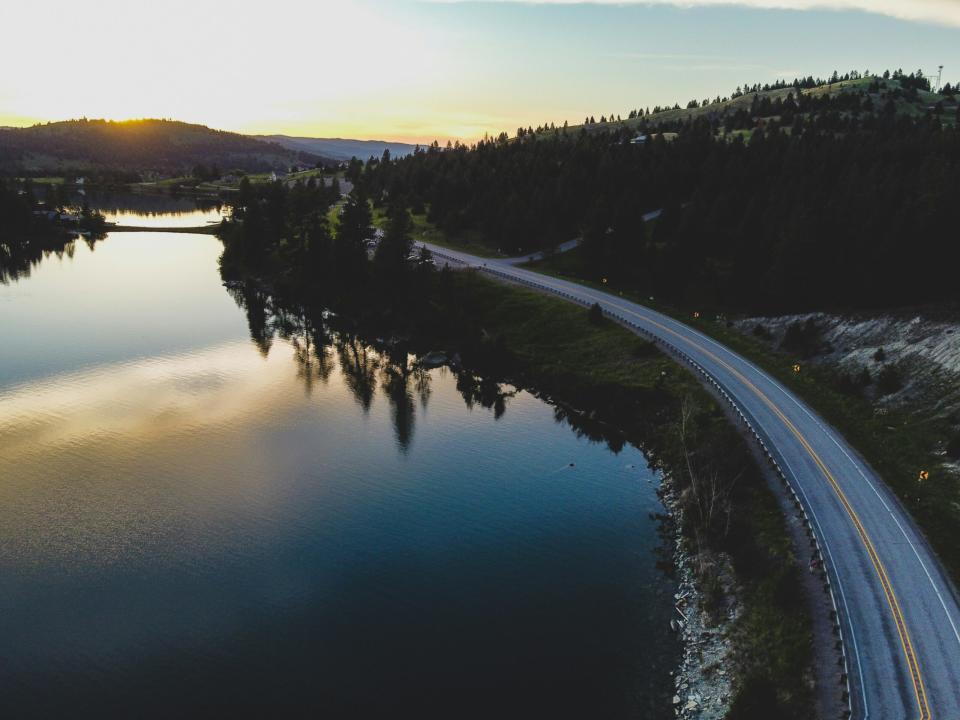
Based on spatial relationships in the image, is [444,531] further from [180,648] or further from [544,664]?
[180,648]

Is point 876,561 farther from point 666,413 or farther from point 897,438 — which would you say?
point 666,413

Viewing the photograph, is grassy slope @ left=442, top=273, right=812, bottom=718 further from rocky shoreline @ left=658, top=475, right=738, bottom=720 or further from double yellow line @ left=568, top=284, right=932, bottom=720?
double yellow line @ left=568, top=284, right=932, bottom=720

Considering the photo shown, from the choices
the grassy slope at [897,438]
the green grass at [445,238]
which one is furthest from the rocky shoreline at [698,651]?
the green grass at [445,238]

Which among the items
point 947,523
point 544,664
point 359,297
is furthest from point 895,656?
point 359,297

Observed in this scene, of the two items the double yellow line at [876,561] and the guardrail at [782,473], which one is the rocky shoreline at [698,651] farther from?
the double yellow line at [876,561]

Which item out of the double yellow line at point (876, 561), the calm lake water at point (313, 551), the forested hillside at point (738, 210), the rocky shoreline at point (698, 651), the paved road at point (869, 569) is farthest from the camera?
the forested hillside at point (738, 210)

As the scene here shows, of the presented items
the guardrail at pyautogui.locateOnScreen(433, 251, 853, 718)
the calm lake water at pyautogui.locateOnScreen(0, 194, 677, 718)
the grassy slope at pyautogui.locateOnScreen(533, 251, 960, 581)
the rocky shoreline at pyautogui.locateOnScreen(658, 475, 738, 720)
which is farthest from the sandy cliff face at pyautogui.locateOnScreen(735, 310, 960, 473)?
the calm lake water at pyautogui.locateOnScreen(0, 194, 677, 718)

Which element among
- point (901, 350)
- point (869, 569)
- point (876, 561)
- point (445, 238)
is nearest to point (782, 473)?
point (876, 561)
